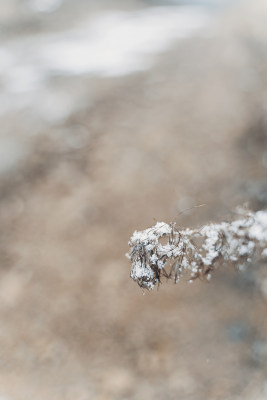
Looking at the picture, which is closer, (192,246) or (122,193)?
(192,246)

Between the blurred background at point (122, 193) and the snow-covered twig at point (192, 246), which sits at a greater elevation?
the blurred background at point (122, 193)

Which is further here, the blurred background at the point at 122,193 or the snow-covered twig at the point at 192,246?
the blurred background at the point at 122,193

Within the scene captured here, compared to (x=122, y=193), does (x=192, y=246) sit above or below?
below

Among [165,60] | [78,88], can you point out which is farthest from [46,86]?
[165,60]
